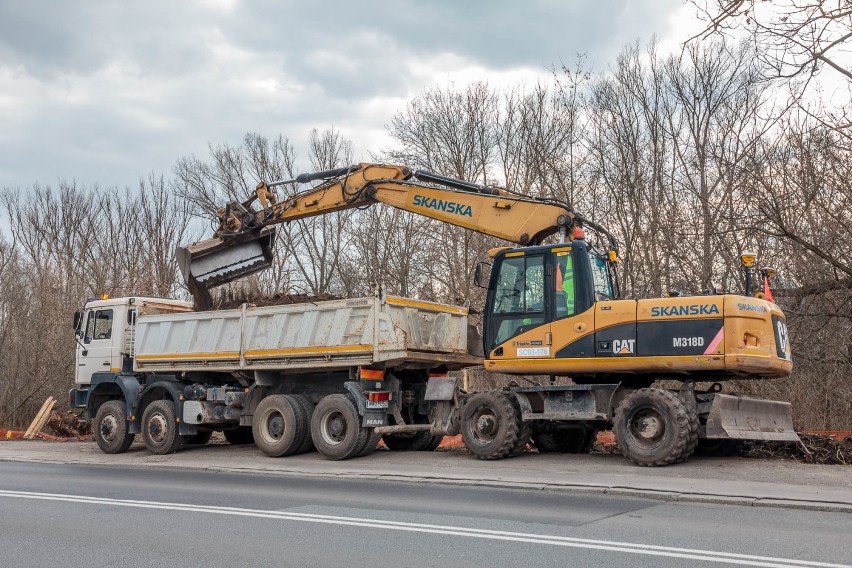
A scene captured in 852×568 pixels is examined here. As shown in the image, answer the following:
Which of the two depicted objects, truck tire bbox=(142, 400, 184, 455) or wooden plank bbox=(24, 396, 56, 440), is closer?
truck tire bbox=(142, 400, 184, 455)

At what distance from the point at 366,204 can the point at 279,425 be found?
14.4ft

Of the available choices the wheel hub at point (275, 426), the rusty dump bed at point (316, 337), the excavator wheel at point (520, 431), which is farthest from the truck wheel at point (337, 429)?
the excavator wheel at point (520, 431)

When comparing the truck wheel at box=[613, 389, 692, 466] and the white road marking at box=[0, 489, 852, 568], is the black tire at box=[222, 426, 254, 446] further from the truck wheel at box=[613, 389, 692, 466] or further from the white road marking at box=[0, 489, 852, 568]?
the truck wheel at box=[613, 389, 692, 466]

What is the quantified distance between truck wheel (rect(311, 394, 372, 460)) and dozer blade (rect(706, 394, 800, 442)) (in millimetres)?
→ 5660

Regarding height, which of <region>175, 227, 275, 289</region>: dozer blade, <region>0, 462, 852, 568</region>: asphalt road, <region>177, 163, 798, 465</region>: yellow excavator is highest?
<region>175, 227, 275, 289</region>: dozer blade

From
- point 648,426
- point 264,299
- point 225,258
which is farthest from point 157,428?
point 648,426

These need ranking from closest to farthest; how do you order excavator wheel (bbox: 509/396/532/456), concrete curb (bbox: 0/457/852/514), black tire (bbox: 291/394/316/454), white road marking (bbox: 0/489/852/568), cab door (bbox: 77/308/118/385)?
white road marking (bbox: 0/489/852/568) < concrete curb (bbox: 0/457/852/514) < excavator wheel (bbox: 509/396/532/456) < black tire (bbox: 291/394/316/454) < cab door (bbox: 77/308/118/385)

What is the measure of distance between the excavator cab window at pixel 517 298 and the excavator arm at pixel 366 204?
72 centimetres

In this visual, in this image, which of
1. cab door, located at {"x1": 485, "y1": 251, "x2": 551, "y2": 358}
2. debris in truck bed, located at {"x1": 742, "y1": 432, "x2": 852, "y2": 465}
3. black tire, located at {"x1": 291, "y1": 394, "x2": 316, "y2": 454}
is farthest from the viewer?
black tire, located at {"x1": 291, "y1": 394, "x2": 316, "y2": 454}

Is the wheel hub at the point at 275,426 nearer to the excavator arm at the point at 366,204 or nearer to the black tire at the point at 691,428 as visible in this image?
the excavator arm at the point at 366,204

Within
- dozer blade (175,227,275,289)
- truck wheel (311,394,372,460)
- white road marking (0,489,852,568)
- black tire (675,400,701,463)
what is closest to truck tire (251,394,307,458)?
truck wheel (311,394,372,460)

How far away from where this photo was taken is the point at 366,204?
16125 millimetres

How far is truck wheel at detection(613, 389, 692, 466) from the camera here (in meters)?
11.8

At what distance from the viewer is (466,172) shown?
3105cm
